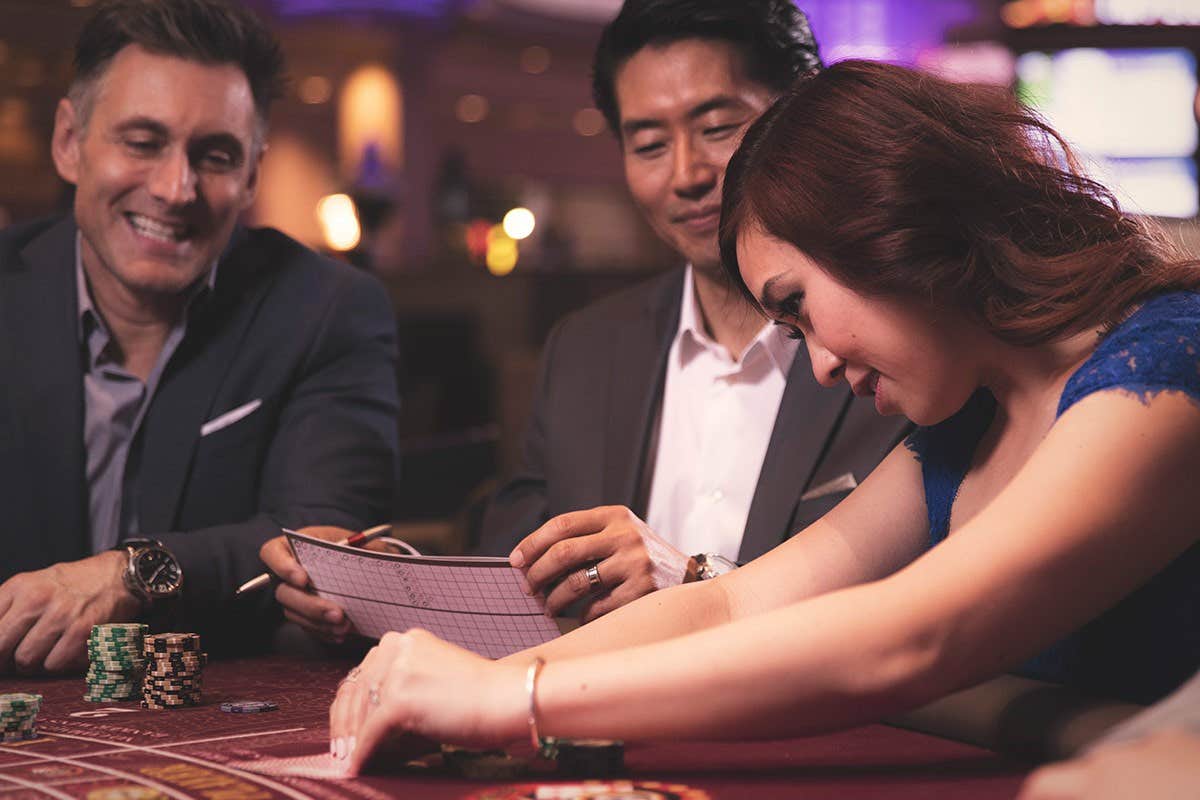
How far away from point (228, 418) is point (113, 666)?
951mm

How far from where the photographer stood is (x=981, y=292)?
1.49m

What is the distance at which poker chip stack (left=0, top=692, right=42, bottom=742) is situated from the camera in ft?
4.55

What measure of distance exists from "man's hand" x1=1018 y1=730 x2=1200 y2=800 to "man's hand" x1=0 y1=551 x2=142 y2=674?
1427mm

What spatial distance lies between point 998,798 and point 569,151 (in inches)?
621

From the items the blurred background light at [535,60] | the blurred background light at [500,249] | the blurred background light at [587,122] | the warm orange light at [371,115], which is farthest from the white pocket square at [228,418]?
the blurred background light at [587,122]

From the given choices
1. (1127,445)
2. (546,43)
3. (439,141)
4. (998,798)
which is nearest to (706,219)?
(1127,445)

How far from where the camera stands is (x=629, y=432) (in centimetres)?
254

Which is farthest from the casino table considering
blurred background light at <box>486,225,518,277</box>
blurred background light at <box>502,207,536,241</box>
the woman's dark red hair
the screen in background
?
blurred background light at <box>502,207,536,241</box>

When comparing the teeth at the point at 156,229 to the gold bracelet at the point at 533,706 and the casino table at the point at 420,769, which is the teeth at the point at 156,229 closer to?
the casino table at the point at 420,769

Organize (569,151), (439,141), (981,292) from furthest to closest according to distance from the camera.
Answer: (569,151) < (439,141) < (981,292)

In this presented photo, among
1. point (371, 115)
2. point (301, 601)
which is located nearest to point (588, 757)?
point (301, 601)

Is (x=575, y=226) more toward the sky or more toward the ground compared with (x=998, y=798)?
more toward the sky

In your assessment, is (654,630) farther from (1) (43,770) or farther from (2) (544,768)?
(1) (43,770)

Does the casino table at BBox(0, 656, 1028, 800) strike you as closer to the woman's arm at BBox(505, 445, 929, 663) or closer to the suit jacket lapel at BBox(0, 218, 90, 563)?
the woman's arm at BBox(505, 445, 929, 663)
